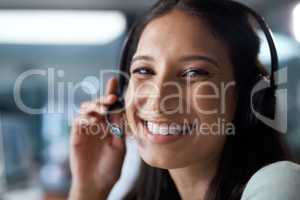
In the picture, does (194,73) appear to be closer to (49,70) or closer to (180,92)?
(180,92)

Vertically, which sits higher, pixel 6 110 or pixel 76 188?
pixel 6 110

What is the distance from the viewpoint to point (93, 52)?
2.67 ft

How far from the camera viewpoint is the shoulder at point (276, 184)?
1.90 feet

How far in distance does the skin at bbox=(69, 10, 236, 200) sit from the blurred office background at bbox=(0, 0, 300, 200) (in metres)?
0.06

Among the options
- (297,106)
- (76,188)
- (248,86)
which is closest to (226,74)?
(248,86)

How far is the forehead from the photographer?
0.72 metres

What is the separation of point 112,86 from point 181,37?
0.16 m

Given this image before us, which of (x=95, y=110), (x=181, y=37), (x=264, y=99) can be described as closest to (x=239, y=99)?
(x=264, y=99)

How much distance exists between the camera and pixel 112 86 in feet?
2.63

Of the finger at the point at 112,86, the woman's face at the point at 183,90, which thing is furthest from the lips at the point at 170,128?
the finger at the point at 112,86

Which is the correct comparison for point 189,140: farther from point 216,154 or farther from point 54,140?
point 54,140

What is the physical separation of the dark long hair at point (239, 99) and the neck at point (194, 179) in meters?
0.01

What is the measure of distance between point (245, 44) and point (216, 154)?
0.20m

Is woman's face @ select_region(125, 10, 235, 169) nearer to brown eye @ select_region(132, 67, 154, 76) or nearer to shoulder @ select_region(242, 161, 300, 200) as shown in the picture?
brown eye @ select_region(132, 67, 154, 76)
